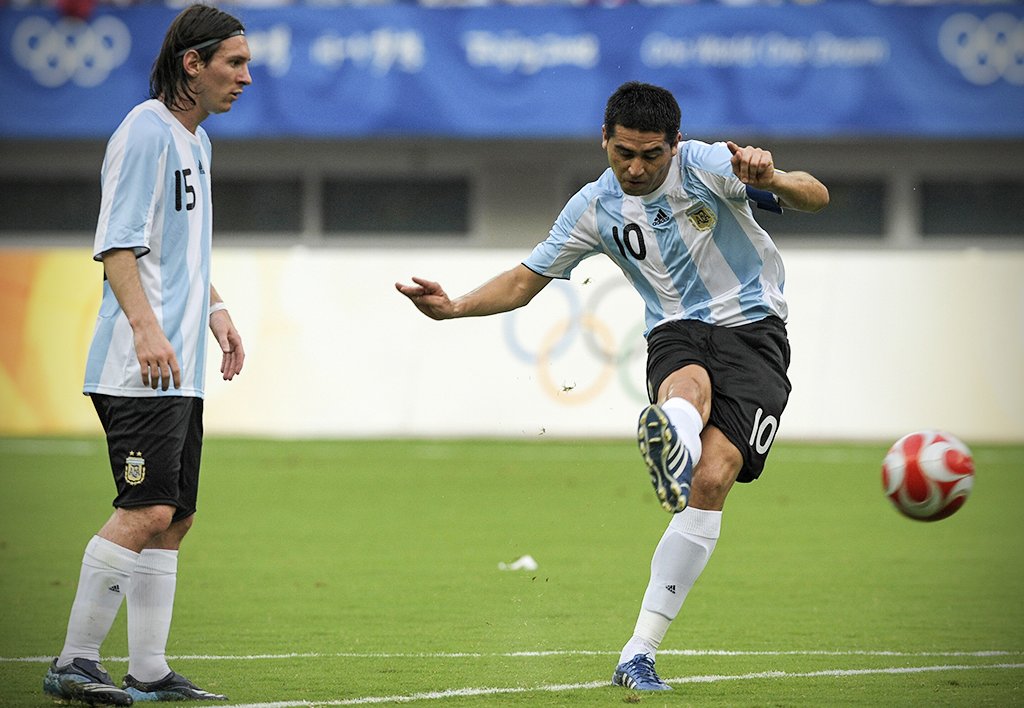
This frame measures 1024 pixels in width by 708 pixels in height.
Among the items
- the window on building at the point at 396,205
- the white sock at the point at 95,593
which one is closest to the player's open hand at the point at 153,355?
the white sock at the point at 95,593

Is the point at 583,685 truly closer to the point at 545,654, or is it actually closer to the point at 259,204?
the point at 545,654

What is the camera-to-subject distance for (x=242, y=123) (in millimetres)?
19922

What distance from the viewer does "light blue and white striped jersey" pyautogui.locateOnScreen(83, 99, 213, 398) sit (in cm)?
A: 534

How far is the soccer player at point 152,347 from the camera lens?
5301 mm

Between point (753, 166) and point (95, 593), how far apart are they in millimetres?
2643

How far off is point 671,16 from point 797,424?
5.36m

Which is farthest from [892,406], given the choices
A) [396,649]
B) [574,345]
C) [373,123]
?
[396,649]

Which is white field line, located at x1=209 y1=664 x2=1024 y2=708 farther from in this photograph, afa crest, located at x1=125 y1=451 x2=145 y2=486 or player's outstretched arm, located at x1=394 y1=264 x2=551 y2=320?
player's outstretched arm, located at x1=394 y1=264 x2=551 y2=320

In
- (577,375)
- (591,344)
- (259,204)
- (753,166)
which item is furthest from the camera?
(259,204)

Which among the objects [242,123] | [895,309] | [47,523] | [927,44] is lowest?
[47,523]

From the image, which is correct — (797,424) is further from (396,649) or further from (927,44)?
(396,649)

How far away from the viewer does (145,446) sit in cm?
536

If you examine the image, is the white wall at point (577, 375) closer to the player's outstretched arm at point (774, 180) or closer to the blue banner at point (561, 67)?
the blue banner at point (561, 67)

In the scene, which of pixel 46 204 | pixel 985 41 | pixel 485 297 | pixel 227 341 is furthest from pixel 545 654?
pixel 46 204
